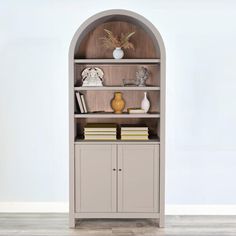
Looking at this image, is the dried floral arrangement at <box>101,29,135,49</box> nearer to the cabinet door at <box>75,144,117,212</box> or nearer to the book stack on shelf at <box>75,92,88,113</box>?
the book stack on shelf at <box>75,92,88,113</box>

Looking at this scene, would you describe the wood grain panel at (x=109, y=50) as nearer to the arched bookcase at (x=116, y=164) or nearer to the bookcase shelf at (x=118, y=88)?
the arched bookcase at (x=116, y=164)

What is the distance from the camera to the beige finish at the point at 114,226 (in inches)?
159

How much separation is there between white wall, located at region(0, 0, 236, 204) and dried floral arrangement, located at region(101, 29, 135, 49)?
31 cm

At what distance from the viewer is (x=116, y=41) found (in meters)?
4.21
